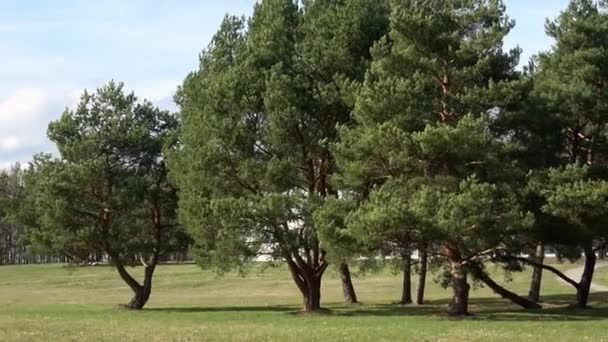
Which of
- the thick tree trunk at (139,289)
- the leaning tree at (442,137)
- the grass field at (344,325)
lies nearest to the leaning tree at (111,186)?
the thick tree trunk at (139,289)

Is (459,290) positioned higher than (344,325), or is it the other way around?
(459,290)

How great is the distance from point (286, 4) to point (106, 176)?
1347 centimetres

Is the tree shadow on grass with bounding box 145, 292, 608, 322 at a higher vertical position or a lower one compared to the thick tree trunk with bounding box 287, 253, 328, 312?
lower

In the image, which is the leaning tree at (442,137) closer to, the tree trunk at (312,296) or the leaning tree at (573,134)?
the leaning tree at (573,134)

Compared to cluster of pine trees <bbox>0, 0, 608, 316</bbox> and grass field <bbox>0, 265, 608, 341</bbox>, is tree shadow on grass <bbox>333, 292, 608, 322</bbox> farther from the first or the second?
cluster of pine trees <bbox>0, 0, 608, 316</bbox>

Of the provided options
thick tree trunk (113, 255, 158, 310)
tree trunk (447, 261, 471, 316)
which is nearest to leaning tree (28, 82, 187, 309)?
thick tree trunk (113, 255, 158, 310)

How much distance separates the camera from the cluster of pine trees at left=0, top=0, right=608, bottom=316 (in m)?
28.1

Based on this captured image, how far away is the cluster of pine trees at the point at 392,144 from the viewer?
28094mm

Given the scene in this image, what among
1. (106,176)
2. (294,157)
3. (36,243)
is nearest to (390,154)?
(294,157)

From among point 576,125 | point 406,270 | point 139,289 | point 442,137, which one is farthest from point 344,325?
point 139,289

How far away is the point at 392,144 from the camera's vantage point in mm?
28328

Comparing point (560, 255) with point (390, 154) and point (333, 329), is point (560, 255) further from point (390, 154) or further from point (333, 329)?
point (333, 329)

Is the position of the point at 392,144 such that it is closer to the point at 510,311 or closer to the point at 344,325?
the point at 344,325

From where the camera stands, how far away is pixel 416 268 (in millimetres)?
37562
